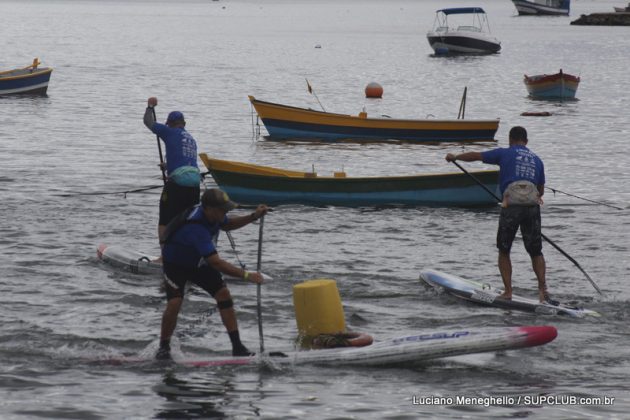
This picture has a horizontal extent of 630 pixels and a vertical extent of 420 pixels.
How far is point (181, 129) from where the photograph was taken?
1538cm

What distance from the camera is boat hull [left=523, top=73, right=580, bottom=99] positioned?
55094mm

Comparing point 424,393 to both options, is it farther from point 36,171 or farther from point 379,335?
point 36,171

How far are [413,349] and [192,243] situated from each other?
2.79m

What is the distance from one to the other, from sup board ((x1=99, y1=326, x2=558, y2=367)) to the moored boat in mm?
44604

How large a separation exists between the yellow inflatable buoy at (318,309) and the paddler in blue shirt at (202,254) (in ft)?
3.13

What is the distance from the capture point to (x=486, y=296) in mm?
15172

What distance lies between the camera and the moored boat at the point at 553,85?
2169 inches

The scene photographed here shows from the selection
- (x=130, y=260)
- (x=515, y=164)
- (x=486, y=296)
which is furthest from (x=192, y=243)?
(x=130, y=260)

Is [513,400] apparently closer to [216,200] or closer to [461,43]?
[216,200]

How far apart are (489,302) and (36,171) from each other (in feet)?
57.5

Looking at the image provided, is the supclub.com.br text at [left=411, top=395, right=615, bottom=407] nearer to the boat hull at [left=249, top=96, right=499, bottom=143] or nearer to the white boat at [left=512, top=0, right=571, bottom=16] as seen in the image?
the boat hull at [left=249, top=96, right=499, bottom=143]

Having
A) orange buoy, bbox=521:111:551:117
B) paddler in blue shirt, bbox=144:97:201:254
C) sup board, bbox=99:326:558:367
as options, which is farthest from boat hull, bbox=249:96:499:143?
sup board, bbox=99:326:558:367

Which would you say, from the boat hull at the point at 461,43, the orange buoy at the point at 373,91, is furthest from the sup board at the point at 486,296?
the boat hull at the point at 461,43

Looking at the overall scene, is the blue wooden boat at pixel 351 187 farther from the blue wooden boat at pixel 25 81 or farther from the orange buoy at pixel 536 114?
the blue wooden boat at pixel 25 81
